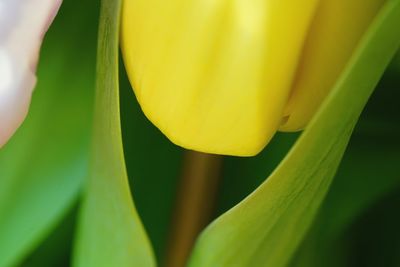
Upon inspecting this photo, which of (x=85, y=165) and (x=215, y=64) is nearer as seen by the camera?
(x=215, y=64)

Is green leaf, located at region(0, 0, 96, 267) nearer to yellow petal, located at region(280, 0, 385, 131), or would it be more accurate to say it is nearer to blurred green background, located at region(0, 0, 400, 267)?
blurred green background, located at region(0, 0, 400, 267)

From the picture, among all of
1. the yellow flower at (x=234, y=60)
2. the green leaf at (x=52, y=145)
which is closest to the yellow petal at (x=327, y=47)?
the yellow flower at (x=234, y=60)

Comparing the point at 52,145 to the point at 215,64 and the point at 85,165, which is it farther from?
the point at 215,64

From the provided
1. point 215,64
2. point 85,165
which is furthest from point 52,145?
point 215,64

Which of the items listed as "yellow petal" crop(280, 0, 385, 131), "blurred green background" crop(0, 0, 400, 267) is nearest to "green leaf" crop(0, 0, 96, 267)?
"blurred green background" crop(0, 0, 400, 267)

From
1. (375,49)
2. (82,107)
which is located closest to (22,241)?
(82,107)

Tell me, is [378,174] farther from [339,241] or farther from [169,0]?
[169,0]
